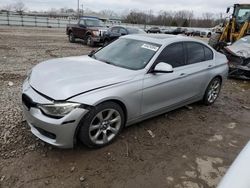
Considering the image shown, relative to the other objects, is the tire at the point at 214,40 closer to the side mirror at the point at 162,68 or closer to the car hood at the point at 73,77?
the side mirror at the point at 162,68

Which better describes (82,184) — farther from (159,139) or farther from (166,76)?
(166,76)

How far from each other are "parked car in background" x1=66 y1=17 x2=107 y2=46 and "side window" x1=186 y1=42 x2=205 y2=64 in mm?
10030

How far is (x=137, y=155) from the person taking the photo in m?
3.48

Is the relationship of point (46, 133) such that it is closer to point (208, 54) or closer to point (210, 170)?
point (210, 170)

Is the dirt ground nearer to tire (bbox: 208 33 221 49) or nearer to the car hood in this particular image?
the car hood

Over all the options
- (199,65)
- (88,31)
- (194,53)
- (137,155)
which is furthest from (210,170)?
(88,31)

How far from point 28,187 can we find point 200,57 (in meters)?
3.91

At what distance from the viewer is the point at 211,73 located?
521cm

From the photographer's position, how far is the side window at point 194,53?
477 centimetres

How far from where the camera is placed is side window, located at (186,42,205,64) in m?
4.77

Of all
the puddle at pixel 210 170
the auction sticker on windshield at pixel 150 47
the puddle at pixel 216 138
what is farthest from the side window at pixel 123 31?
the puddle at pixel 210 170

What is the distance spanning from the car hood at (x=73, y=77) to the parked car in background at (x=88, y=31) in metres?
10.6

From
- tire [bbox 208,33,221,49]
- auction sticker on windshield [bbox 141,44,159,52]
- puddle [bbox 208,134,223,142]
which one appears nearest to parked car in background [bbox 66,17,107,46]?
tire [bbox 208,33,221,49]

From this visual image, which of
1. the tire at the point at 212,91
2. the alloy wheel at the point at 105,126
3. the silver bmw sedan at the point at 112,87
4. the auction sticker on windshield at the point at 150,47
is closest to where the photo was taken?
the silver bmw sedan at the point at 112,87
